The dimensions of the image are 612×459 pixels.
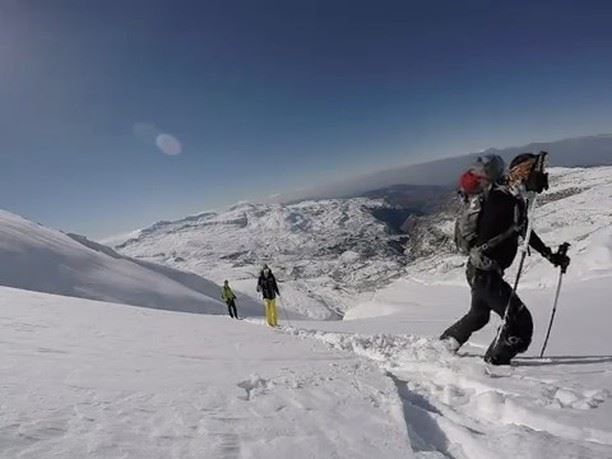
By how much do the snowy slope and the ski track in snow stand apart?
12.1 inches

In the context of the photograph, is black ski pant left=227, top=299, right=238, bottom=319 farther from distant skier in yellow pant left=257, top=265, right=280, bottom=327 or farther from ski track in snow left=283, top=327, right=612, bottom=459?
ski track in snow left=283, top=327, right=612, bottom=459

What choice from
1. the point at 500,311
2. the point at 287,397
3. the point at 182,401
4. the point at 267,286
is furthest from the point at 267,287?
the point at 182,401

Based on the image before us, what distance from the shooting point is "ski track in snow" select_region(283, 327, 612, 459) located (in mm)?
3281

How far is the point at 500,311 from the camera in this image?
5.76 metres

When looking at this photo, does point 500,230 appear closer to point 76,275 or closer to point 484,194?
point 484,194

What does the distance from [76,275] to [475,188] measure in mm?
33546

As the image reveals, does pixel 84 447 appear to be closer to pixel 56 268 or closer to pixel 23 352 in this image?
pixel 23 352

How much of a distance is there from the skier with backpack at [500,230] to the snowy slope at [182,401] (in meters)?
1.68

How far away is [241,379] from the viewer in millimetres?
5184

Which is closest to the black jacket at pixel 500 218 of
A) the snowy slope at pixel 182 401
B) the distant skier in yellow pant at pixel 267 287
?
the snowy slope at pixel 182 401

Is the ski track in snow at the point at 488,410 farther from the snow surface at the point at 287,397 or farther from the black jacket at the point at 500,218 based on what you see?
the black jacket at the point at 500,218

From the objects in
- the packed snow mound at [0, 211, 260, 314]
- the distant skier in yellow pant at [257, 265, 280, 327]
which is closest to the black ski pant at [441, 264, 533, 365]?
the distant skier in yellow pant at [257, 265, 280, 327]

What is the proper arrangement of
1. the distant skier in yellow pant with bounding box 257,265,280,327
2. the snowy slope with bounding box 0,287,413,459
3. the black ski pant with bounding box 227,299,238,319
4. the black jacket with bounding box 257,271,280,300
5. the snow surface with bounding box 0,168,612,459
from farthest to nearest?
the black ski pant with bounding box 227,299,238,319 < the black jacket with bounding box 257,271,280,300 < the distant skier in yellow pant with bounding box 257,265,280,327 < the snow surface with bounding box 0,168,612,459 < the snowy slope with bounding box 0,287,413,459

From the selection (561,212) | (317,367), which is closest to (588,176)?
(561,212)
